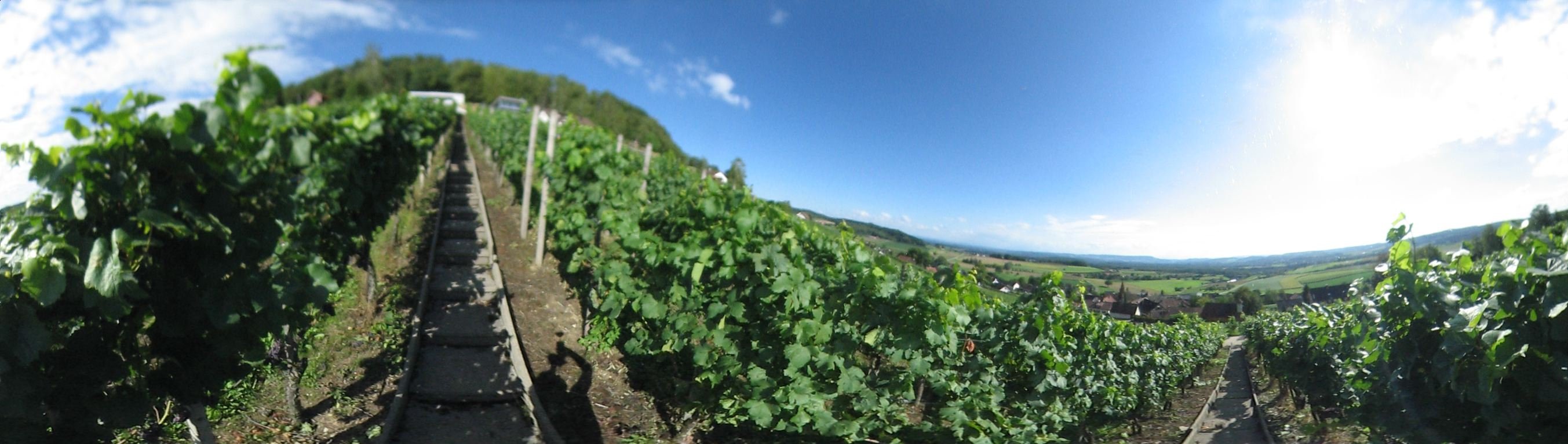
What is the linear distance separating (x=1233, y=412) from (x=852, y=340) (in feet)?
6.90

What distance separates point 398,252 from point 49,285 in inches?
335

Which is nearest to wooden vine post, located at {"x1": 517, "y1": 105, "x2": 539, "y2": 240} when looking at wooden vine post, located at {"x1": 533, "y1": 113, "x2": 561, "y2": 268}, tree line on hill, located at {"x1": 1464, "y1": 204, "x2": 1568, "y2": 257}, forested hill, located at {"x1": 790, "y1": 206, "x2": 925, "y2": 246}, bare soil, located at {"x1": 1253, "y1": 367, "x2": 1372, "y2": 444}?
wooden vine post, located at {"x1": 533, "y1": 113, "x2": 561, "y2": 268}

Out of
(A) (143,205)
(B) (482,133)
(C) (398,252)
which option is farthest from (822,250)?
(B) (482,133)

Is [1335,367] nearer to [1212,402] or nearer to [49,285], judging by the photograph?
[1212,402]

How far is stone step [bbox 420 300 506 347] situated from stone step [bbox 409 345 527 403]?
2.9 inches

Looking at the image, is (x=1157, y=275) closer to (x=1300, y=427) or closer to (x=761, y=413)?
(x=1300, y=427)

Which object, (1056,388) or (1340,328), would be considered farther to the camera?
(1056,388)

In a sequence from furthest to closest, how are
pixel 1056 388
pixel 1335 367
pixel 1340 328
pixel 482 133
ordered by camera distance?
pixel 482 133 → pixel 1056 388 → pixel 1335 367 → pixel 1340 328

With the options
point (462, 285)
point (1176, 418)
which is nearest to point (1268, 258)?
point (1176, 418)

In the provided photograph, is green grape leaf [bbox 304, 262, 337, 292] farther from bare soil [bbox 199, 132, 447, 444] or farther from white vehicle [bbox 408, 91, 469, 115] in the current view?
white vehicle [bbox 408, 91, 469, 115]

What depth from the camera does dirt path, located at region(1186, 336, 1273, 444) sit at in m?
3.47

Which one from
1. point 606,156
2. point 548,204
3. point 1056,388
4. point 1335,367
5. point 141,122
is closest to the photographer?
point 141,122

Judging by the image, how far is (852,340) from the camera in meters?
3.76

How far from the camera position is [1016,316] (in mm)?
3904
